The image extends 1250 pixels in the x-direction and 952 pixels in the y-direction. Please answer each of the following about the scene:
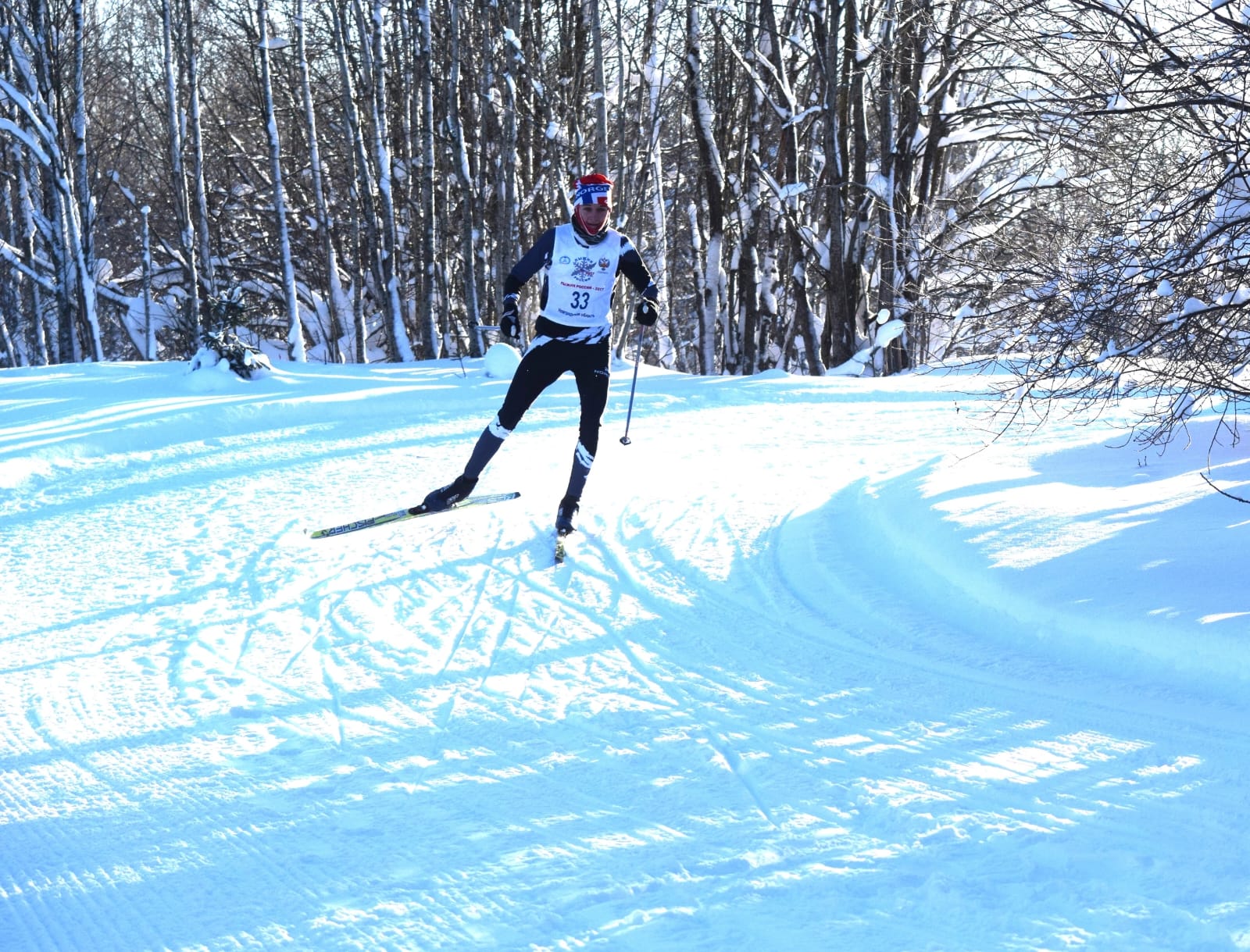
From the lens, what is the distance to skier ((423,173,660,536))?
677 centimetres

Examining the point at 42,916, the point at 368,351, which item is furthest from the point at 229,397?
the point at 368,351

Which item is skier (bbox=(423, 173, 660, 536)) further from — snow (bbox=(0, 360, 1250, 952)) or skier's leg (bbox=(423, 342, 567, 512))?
snow (bbox=(0, 360, 1250, 952))

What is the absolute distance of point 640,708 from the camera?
4.36 m

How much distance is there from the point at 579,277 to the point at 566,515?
1.52m

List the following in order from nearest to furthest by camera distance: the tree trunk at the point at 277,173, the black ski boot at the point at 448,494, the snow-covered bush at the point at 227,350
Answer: the black ski boot at the point at 448,494
the snow-covered bush at the point at 227,350
the tree trunk at the point at 277,173

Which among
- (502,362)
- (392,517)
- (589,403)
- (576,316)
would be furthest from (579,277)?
(502,362)

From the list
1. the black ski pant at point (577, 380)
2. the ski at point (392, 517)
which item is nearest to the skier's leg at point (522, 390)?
the black ski pant at point (577, 380)

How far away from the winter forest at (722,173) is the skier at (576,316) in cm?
205

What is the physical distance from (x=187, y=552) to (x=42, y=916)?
4015 mm

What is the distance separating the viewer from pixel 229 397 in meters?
11.1

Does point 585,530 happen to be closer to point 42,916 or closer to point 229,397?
point 42,916

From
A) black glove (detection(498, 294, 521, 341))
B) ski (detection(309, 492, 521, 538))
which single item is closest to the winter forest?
black glove (detection(498, 294, 521, 341))

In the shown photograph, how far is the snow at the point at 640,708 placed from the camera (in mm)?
2977

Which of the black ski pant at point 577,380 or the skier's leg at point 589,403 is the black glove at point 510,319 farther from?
the skier's leg at point 589,403
